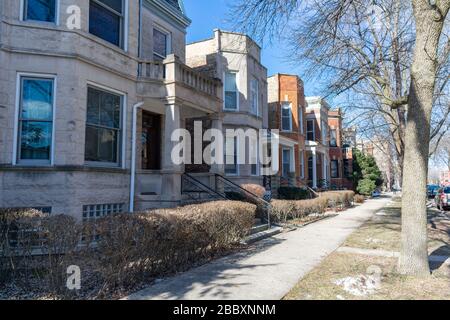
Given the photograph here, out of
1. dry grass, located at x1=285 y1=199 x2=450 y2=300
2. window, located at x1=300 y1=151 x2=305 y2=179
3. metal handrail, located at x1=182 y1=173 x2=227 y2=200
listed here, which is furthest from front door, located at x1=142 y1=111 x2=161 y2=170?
window, located at x1=300 y1=151 x2=305 y2=179

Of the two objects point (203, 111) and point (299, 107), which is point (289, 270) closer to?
point (203, 111)

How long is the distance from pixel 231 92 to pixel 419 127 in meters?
12.5

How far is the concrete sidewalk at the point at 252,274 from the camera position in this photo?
5.45m

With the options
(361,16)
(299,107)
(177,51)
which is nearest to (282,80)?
(299,107)

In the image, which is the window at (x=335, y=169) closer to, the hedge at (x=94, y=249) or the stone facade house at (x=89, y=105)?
the stone facade house at (x=89, y=105)

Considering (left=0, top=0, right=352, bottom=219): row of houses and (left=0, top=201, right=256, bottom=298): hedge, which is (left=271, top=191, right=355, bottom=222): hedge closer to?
(left=0, top=0, right=352, bottom=219): row of houses

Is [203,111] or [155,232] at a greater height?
[203,111]

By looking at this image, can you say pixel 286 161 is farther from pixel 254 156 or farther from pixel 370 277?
pixel 370 277

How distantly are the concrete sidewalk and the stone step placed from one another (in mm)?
248

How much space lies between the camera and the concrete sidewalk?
545 cm

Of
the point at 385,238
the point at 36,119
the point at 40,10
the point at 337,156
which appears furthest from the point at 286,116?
the point at 36,119

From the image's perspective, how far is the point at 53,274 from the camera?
5.17m

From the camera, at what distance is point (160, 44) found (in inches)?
555
